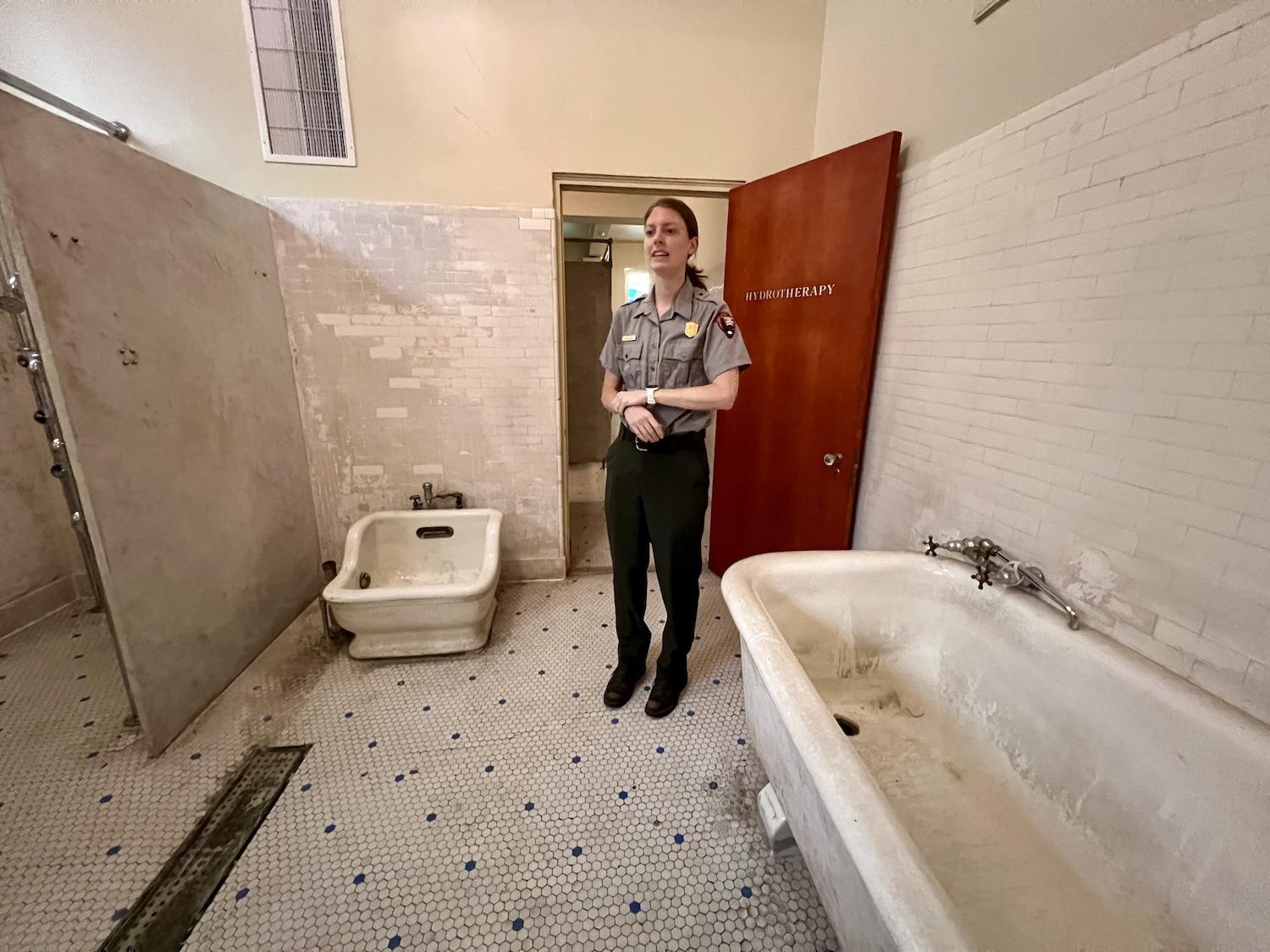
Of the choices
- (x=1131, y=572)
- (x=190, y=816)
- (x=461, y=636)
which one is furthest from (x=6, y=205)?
(x=1131, y=572)

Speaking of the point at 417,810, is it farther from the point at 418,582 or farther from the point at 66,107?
the point at 66,107

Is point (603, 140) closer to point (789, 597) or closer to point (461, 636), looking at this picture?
point (789, 597)

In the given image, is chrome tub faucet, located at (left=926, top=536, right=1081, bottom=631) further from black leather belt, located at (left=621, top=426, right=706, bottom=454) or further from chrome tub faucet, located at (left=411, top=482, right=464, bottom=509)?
chrome tub faucet, located at (left=411, top=482, right=464, bottom=509)

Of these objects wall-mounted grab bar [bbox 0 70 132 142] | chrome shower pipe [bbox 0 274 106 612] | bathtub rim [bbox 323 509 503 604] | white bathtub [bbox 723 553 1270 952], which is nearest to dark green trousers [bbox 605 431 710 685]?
white bathtub [bbox 723 553 1270 952]

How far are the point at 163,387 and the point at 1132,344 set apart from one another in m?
2.71

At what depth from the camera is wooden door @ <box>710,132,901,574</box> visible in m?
1.79

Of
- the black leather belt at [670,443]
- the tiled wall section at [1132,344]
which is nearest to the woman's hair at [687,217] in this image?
the black leather belt at [670,443]

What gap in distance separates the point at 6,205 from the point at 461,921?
1999 millimetres

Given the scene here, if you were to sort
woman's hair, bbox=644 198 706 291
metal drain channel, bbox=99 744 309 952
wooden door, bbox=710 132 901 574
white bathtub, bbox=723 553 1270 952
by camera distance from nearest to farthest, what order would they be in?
1. white bathtub, bbox=723 553 1270 952
2. metal drain channel, bbox=99 744 309 952
3. woman's hair, bbox=644 198 706 291
4. wooden door, bbox=710 132 901 574

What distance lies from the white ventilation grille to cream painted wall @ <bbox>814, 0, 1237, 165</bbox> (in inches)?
81.8

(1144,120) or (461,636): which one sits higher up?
(1144,120)

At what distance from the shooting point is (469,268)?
2.20m

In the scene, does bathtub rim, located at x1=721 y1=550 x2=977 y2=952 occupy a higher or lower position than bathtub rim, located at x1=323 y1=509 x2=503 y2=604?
higher

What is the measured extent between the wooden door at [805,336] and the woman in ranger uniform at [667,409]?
0.65 metres
